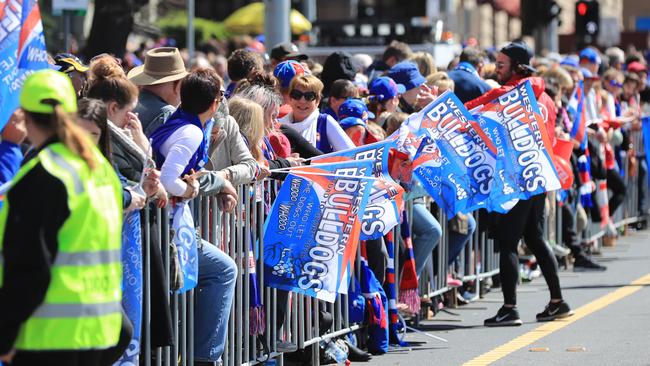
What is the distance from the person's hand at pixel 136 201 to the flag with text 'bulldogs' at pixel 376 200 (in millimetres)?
2583

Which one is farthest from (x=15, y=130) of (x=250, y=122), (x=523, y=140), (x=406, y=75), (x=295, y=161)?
(x=406, y=75)

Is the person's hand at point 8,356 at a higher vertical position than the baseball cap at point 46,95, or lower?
lower

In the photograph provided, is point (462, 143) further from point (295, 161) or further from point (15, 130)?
point (15, 130)

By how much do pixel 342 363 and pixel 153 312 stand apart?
268 cm

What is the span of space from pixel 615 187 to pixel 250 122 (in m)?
8.95

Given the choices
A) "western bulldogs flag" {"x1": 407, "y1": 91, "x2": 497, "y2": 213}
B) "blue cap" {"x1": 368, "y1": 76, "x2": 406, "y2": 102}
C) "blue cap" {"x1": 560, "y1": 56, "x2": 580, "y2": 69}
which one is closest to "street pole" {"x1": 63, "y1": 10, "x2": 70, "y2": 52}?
"blue cap" {"x1": 368, "y1": 76, "x2": 406, "y2": 102}

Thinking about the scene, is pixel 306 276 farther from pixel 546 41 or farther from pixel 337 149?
pixel 546 41

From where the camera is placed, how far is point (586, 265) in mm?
14633

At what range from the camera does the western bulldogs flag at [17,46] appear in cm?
652

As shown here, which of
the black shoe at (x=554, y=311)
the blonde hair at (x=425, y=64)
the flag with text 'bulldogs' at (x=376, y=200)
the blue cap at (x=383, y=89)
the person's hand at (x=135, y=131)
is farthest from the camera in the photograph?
the blonde hair at (x=425, y=64)

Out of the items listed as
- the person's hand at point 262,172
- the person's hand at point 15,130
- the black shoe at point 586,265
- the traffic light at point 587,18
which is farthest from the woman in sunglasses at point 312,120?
the traffic light at point 587,18

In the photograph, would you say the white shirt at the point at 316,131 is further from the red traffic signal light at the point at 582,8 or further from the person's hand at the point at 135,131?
the red traffic signal light at the point at 582,8

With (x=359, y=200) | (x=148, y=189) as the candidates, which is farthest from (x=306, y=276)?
(x=148, y=189)

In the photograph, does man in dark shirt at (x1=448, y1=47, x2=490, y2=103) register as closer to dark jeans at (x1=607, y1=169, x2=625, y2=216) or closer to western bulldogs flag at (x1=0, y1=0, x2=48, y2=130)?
dark jeans at (x1=607, y1=169, x2=625, y2=216)
